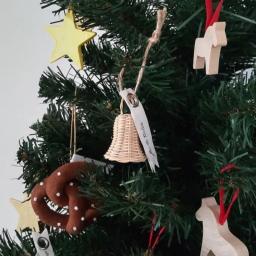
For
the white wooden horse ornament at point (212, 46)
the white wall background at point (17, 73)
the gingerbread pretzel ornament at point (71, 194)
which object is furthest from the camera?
the white wall background at point (17, 73)

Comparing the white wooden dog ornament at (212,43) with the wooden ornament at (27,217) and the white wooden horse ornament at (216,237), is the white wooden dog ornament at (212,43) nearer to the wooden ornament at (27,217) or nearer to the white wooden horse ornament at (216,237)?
the white wooden horse ornament at (216,237)

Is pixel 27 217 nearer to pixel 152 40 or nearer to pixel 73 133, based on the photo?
pixel 73 133

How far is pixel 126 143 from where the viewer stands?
372 mm

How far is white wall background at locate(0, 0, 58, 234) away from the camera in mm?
917

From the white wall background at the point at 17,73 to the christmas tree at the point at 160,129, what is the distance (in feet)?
1.35

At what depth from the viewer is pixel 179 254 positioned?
0.48 meters

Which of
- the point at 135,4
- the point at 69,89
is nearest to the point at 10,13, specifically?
the point at 69,89

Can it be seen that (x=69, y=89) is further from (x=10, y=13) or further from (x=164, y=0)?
(x=10, y=13)

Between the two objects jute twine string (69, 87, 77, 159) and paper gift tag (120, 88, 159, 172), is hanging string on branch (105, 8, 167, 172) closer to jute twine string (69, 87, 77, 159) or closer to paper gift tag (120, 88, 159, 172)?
paper gift tag (120, 88, 159, 172)

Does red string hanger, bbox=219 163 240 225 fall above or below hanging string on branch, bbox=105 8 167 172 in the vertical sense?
below

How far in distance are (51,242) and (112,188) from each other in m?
0.14

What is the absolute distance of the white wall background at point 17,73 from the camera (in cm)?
92

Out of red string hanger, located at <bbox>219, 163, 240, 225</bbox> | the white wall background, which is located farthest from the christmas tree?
the white wall background

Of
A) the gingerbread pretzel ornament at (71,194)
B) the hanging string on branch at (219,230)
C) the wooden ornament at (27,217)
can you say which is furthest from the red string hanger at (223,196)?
the wooden ornament at (27,217)
